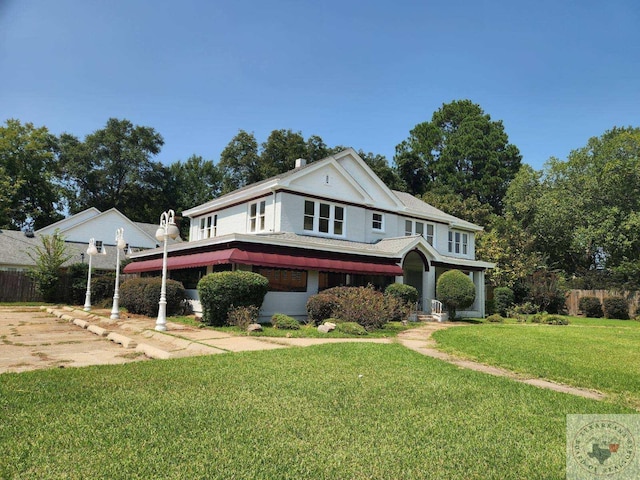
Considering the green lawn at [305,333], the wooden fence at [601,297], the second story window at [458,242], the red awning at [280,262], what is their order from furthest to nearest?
the second story window at [458,242]
the wooden fence at [601,297]
the red awning at [280,262]
the green lawn at [305,333]

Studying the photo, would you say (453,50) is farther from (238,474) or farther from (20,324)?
(20,324)

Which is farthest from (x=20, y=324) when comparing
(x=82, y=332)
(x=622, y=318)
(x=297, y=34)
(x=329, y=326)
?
(x=622, y=318)

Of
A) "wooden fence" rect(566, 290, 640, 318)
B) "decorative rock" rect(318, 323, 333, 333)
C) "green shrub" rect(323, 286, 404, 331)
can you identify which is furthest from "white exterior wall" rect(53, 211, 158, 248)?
"wooden fence" rect(566, 290, 640, 318)

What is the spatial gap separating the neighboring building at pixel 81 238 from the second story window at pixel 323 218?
18797 millimetres

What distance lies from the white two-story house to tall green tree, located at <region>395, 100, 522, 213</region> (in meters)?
27.7

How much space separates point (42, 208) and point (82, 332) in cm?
4248

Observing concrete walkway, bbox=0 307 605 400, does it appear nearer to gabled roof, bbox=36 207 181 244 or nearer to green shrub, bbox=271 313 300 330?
green shrub, bbox=271 313 300 330

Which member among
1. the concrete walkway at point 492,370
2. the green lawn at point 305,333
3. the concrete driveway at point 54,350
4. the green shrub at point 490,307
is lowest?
the concrete driveway at point 54,350

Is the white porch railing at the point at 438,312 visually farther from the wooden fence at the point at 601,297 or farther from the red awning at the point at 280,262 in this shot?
the wooden fence at the point at 601,297

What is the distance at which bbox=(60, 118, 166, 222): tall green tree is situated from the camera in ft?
164

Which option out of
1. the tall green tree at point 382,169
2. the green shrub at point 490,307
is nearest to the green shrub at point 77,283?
the green shrub at point 490,307


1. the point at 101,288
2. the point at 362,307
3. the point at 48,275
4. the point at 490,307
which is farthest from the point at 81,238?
the point at 490,307

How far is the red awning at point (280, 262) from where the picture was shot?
52.2ft

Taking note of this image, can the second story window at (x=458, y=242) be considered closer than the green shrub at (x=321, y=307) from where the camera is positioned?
No
